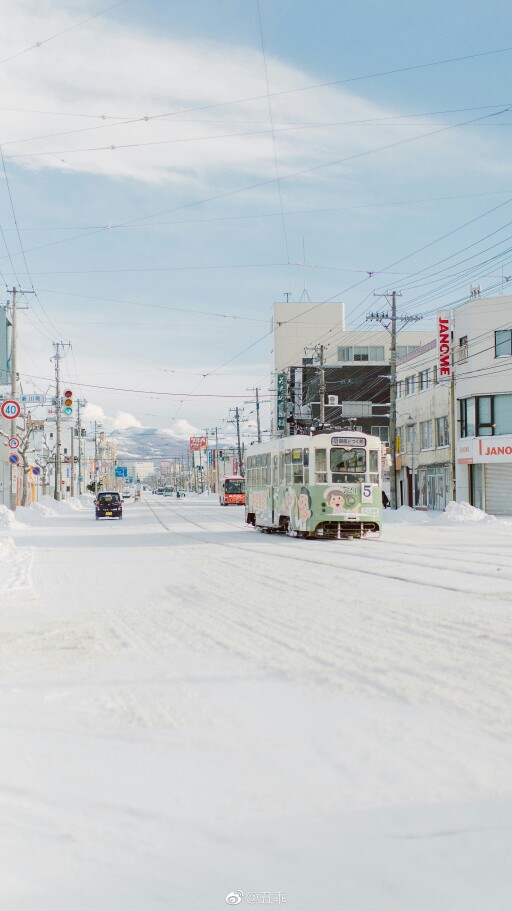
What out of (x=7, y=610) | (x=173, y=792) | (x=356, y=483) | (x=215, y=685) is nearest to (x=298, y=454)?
(x=356, y=483)

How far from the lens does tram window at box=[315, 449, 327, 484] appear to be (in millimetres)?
27984

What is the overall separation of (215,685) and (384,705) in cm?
137

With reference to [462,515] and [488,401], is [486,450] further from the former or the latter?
[462,515]

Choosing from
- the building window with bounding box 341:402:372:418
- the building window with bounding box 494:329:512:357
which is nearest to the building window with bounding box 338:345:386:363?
the building window with bounding box 341:402:372:418

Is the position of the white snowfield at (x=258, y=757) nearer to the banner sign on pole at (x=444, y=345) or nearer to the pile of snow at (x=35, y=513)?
the pile of snow at (x=35, y=513)

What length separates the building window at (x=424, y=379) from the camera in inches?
2373

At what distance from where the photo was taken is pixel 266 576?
15.4m

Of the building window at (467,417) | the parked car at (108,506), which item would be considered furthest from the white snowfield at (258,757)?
the building window at (467,417)

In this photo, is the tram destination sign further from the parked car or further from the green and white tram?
the parked car

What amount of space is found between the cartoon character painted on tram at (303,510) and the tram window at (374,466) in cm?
210

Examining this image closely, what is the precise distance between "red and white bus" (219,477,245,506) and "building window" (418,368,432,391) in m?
23.6

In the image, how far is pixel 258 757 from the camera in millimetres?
4824

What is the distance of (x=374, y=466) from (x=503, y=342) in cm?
2538

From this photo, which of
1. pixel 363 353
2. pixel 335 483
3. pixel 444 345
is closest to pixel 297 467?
pixel 335 483
